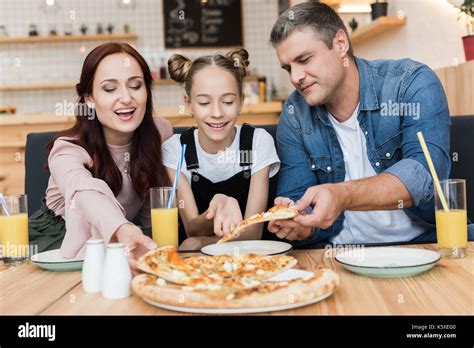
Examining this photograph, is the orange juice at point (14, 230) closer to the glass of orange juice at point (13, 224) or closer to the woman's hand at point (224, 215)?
the glass of orange juice at point (13, 224)

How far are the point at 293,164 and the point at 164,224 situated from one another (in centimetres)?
65

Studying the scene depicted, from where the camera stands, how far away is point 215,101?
199cm

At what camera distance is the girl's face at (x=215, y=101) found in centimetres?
200

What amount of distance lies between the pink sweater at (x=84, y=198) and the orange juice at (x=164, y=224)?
0.33 feet

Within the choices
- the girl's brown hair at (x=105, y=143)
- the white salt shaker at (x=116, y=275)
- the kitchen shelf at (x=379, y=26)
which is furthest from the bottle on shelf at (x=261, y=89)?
the white salt shaker at (x=116, y=275)

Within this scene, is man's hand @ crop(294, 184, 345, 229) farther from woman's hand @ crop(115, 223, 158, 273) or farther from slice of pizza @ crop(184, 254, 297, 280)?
woman's hand @ crop(115, 223, 158, 273)

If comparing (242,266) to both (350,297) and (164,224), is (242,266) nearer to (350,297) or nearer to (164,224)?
(350,297)

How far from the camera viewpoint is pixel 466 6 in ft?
8.95

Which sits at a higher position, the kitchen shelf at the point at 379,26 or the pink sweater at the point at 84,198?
the kitchen shelf at the point at 379,26

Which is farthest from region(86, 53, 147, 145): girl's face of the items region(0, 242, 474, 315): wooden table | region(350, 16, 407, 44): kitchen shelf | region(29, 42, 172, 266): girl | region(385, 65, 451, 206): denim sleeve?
region(350, 16, 407, 44): kitchen shelf

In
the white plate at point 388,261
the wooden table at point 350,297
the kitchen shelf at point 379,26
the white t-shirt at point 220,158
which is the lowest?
the wooden table at point 350,297

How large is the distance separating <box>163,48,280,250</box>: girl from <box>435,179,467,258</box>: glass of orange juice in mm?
725

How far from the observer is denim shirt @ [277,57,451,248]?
180cm

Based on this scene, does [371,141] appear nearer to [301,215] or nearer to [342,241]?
[342,241]
